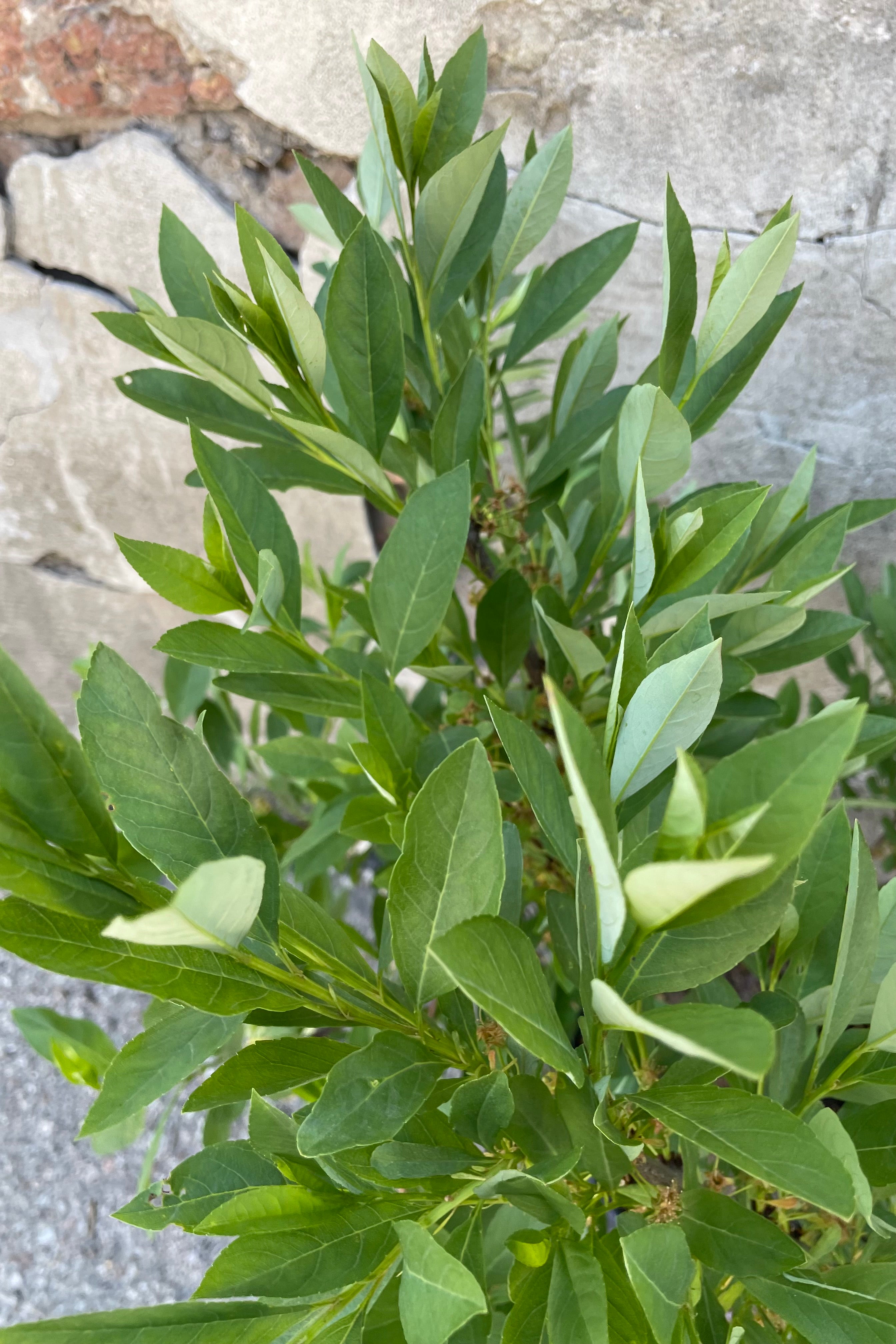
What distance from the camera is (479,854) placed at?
305 millimetres

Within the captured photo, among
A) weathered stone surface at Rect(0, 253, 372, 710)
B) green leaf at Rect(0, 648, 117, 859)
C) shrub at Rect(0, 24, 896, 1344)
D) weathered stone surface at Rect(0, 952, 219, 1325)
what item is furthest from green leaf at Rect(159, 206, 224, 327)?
weathered stone surface at Rect(0, 952, 219, 1325)

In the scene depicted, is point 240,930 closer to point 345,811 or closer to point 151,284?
point 345,811

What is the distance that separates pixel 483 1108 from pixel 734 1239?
0.11 m

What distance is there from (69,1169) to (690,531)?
132cm

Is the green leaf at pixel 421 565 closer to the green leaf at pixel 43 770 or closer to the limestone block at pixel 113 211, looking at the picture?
the green leaf at pixel 43 770

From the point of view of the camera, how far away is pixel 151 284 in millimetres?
1031

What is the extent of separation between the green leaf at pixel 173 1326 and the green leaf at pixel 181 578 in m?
0.27

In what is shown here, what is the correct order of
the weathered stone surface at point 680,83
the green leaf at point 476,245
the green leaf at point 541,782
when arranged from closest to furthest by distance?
the green leaf at point 541,782
the green leaf at point 476,245
the weathered stone surface at point 680,83

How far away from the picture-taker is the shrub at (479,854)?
271mm

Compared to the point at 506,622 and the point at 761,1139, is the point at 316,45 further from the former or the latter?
the point at 761,1139

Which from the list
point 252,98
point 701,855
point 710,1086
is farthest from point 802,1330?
point 252,98

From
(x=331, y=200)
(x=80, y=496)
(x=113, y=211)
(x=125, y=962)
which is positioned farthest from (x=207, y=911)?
(x=80, y=496)

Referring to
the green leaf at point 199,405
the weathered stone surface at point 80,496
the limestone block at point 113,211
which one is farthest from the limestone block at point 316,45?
the green leaf at point 199,405

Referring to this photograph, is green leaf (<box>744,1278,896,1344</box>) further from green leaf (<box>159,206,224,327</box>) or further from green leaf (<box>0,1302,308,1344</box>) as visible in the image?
green leaf (<box>159,206,224,327</box>)
